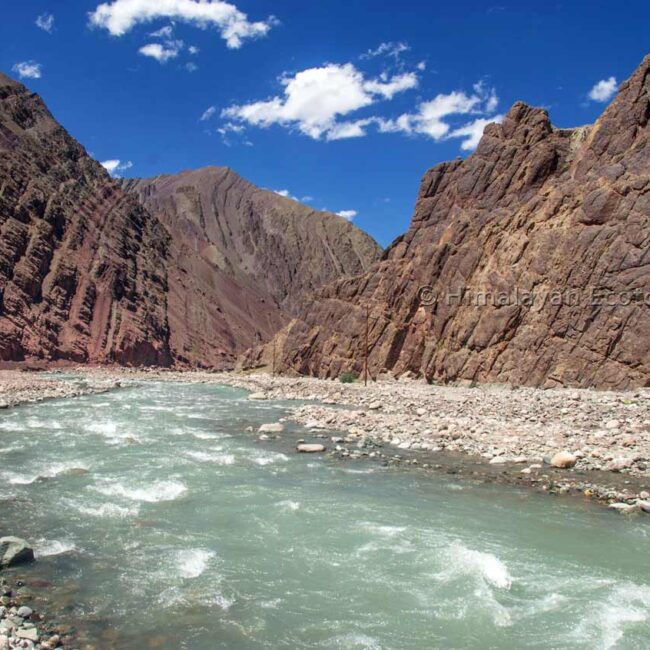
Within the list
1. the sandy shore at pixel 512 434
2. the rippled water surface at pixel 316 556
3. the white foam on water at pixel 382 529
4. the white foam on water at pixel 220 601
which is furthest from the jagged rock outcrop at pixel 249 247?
the white foam on water at pixel 220 601

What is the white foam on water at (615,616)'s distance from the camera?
273 inches

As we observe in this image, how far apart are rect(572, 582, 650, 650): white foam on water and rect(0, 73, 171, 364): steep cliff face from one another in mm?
71870

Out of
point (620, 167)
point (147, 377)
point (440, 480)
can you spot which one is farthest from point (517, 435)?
point (147, 377)

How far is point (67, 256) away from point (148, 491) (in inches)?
3274

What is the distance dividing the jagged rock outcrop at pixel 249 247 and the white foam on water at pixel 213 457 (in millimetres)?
96005

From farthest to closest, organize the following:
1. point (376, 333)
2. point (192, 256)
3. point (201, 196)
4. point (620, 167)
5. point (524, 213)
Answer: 1. point (201, 196)
2. point (192, 256)
3. point (376, 333)
4. point (524, 213)
5. point (620, 167)

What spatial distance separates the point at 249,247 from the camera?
579ft

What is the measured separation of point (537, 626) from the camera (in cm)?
723

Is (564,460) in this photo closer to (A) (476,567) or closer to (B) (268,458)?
(A) (476,567)

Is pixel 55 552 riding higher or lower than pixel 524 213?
lower

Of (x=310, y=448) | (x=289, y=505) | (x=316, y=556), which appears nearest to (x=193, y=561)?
(x=316, y=556)

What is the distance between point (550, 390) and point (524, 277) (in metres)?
9.87

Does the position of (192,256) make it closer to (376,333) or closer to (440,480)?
(376,333)

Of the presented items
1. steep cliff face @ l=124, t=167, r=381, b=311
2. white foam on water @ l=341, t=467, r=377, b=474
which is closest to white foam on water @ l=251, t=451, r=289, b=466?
white foam on water @ l=341, t=467, r=377, b=474
